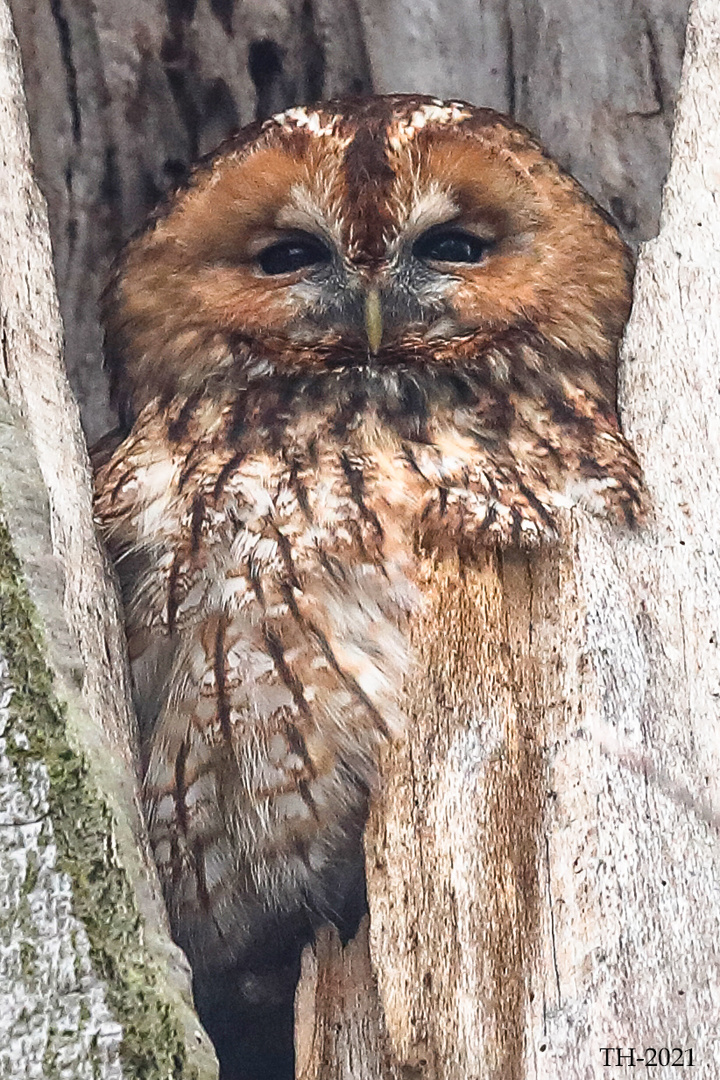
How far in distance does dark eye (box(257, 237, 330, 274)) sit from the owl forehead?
3 centimetres

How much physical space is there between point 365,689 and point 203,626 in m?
0.21

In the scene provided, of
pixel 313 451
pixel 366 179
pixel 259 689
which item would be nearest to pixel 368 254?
pixel 366 179

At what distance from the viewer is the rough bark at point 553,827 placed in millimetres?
1463

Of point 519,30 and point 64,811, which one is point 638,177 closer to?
point 519,30

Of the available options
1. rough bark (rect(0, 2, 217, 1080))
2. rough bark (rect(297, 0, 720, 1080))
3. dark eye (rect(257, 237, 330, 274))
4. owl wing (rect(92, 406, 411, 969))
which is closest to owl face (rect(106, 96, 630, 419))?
dark eye (rect(257, 237, 330, 274))

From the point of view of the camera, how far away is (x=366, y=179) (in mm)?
1975

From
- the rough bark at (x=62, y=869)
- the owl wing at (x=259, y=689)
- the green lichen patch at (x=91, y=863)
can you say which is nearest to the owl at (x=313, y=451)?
the owl wing at (x=259, y=689)

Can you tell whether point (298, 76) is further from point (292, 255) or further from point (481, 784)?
point (481, 784)

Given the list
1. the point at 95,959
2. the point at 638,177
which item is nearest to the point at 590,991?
the point at 95,959

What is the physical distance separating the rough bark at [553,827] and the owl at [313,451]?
0.22ft

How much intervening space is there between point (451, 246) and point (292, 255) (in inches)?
8.3

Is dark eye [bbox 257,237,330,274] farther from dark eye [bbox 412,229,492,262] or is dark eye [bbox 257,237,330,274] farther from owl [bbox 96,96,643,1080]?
dark eye [bbox 412,229,492,262]

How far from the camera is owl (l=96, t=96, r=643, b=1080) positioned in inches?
69.1

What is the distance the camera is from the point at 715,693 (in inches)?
65.4
